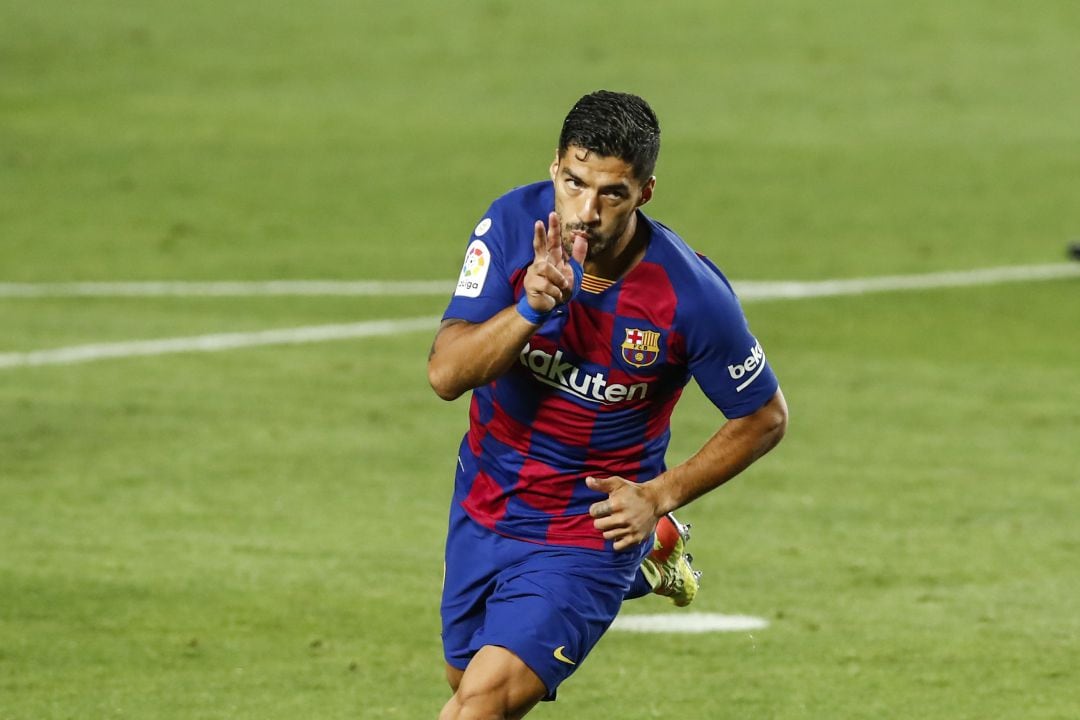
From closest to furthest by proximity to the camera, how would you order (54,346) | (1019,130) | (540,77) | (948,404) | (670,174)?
(948,404) → (54,346) → (670,174) → (1019,130) → (540,77)

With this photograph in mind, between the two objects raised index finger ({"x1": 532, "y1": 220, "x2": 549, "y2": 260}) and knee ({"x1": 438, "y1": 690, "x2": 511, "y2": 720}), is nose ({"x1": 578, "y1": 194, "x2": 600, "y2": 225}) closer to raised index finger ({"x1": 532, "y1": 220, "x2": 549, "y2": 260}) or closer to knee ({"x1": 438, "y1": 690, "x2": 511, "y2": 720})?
raised index finger ({"x1": 532, "y1": 220, "x2": 549, "y2": 260})

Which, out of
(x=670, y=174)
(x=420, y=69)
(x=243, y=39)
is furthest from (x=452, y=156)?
(x=243, y=39)

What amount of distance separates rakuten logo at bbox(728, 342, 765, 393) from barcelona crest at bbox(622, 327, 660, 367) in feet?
0.83

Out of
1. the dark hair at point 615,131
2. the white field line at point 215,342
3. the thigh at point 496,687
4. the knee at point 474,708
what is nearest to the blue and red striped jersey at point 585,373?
the dark hair at point 615,131

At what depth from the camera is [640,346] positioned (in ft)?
22.3

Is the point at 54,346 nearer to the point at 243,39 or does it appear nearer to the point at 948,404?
the point at 948,404

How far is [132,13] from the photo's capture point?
116 ft

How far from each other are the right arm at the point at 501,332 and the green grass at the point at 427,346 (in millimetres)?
2869

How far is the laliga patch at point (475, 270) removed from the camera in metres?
6.67

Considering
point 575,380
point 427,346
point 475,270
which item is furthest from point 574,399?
point 427,346

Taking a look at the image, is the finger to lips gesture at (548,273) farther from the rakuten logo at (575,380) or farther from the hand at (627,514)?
the hand at (627,514)

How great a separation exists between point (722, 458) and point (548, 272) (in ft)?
3.63

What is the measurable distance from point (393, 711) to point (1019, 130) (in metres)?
22.2

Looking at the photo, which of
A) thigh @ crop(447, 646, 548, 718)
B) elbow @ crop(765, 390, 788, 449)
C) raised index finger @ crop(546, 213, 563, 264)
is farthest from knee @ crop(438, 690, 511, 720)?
raised index finger @ crop(546, 213, 563, 264)
